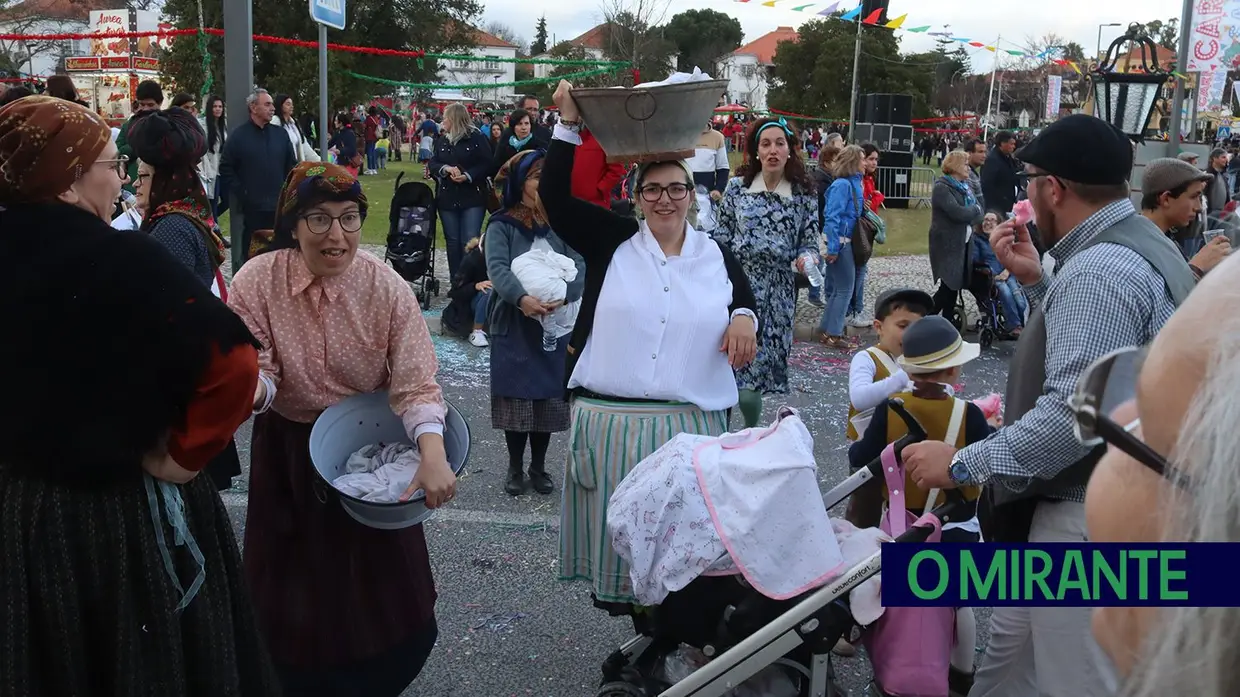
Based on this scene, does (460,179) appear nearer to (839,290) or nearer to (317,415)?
(839,290)

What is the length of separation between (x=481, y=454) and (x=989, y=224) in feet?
11.2

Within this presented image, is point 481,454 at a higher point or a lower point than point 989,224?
lower

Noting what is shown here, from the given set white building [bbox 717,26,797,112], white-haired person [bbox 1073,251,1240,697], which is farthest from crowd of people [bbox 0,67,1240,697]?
white building [bbox 717,26,797,112]

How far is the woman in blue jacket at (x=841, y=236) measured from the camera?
9641 millimetres

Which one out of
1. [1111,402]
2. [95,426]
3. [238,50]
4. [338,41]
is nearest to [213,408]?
[95,426]

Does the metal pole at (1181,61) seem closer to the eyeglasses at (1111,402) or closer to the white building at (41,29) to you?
the eyeglasses at (1111,402)

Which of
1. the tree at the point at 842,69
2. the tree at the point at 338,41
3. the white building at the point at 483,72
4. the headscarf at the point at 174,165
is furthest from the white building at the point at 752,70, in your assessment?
the headscarf at the point at 174,165

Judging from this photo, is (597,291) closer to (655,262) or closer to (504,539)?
(655,262)

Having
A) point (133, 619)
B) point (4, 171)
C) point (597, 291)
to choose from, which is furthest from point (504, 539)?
point (4, 171)

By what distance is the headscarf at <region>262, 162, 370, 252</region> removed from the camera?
2.92m

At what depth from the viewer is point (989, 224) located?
237 inches

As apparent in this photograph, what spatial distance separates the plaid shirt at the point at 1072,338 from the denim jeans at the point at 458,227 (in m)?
9.09

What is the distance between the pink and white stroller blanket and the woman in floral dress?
3.49m

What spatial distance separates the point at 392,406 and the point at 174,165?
7.07 feet
